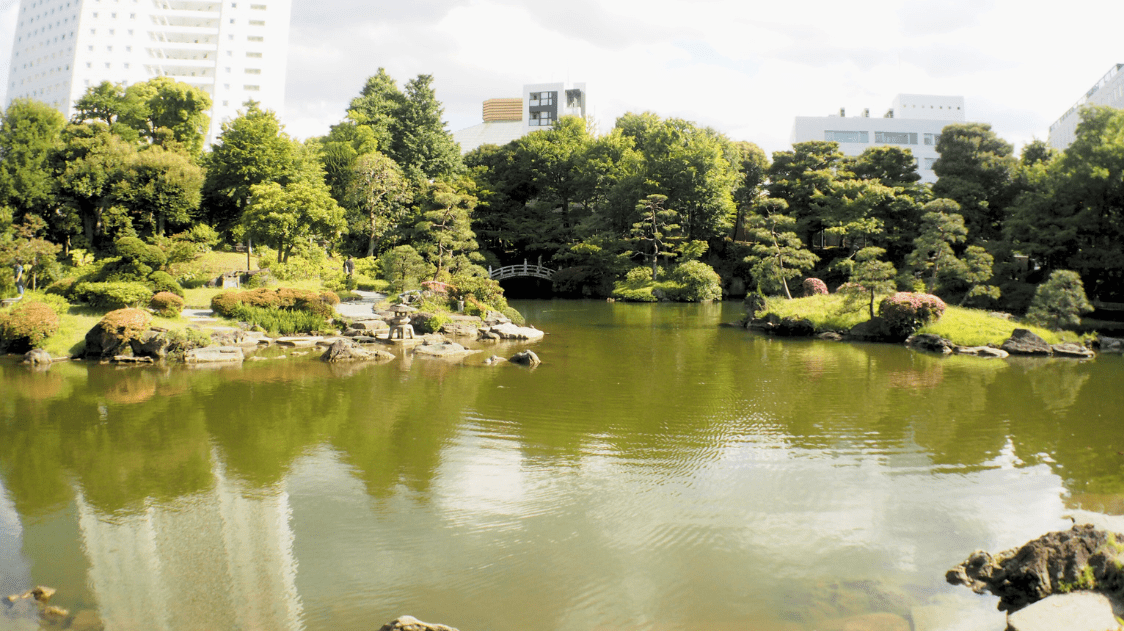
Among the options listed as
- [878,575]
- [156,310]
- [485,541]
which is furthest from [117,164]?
[878,575]

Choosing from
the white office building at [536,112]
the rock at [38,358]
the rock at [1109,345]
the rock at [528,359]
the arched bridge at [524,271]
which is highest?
the white office building at [536,112]

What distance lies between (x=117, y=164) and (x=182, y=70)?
50.4 meters

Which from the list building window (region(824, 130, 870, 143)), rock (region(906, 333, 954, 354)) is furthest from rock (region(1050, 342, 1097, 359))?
building window (region(824, 130, 870, 143))

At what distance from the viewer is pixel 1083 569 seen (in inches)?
169

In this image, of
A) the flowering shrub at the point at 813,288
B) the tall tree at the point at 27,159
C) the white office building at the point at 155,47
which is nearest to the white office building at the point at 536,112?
the white office building at the point at 155,47

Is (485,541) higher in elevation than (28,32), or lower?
lower

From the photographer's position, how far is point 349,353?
1437 centimetres

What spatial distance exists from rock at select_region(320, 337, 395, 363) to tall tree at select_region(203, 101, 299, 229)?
56.0 ft

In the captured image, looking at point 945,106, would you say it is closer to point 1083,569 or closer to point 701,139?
point 701,139

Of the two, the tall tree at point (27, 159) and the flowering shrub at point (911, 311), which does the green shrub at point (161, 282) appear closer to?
the tall tree at point (27, 159)

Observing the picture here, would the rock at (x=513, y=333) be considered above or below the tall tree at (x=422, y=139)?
below

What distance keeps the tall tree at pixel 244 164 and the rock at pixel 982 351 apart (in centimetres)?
2647

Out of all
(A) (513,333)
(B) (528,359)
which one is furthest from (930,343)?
(A) (513,333)

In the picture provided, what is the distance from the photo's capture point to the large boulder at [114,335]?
13781mm
